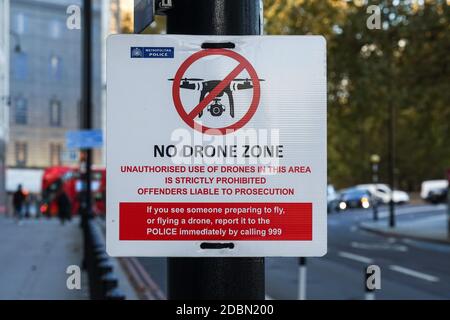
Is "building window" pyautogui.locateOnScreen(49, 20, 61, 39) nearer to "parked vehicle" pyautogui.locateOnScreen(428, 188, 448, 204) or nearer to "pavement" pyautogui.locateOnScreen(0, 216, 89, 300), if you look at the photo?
"pavement" pyautogui.locateOnScreen(0, 216, 89, 300)

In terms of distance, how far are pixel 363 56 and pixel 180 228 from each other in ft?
71.7

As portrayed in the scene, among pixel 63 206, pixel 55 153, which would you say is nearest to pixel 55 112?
pixel 55 153

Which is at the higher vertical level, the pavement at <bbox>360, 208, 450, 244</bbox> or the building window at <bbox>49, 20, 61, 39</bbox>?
the building window at <bbox>49, 20, 61, 39</bbox>

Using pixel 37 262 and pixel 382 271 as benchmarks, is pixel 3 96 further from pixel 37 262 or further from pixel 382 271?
pixel 382 271

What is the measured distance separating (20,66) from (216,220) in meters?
57.6

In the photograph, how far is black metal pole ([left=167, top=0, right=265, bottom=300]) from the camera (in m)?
2.49

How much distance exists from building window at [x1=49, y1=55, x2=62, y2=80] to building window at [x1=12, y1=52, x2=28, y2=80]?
1.71 meters

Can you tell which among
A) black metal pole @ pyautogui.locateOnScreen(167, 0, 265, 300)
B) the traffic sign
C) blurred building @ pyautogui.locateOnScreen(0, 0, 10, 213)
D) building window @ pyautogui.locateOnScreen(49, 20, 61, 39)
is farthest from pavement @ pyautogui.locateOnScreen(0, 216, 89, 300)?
building window @ pyautogui.locateOnScreen(49, 20, 61, 39)

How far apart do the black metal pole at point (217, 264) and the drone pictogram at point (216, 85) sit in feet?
0.60

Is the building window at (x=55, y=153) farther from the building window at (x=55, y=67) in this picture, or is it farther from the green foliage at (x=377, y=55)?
the green foliage at (x=377, y=55)

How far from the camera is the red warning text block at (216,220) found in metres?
2.40

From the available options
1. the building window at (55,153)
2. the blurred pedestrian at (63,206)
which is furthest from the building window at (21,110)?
the blurred pedestrian at (63,206)

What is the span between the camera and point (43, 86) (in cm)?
5806
